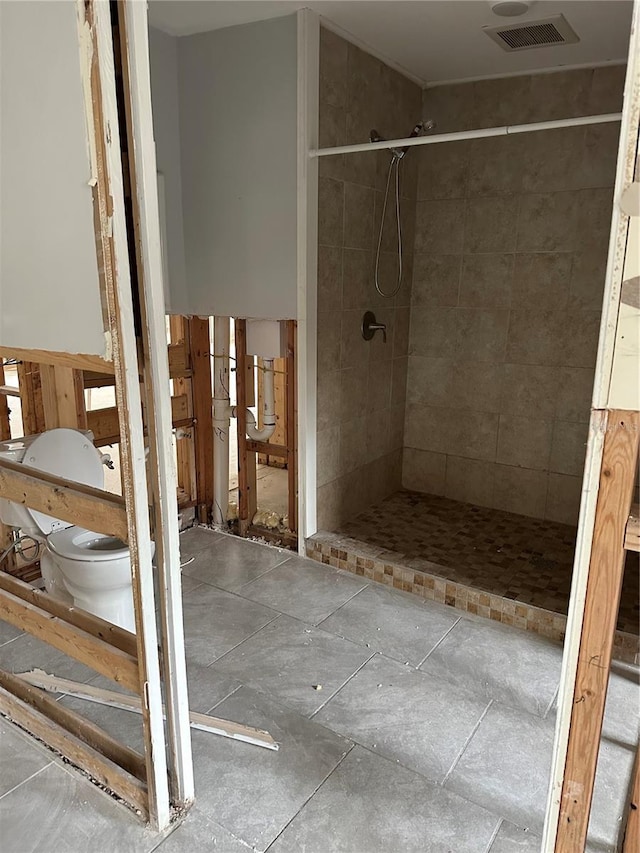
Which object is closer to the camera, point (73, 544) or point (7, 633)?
point (73, 544)

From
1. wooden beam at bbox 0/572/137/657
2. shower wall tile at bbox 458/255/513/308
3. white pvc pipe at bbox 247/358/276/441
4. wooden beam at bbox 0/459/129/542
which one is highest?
shower wall tile at bbox 458/255/513/308

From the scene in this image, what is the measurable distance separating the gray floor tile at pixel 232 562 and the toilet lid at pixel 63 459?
2.59ft

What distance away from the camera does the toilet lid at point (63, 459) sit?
249cm

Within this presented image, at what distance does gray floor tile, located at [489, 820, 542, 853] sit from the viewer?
66.1 inches

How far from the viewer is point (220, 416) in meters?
3.59

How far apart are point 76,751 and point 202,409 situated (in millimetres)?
2045

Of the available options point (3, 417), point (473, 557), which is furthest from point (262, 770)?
point (3, 417)

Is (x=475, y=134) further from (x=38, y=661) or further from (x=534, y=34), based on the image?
(x=38, y=661)

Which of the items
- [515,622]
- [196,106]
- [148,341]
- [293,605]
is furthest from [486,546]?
[196,106]

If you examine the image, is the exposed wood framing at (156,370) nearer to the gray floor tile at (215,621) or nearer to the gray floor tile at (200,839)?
the gray floor tile at (200,839)

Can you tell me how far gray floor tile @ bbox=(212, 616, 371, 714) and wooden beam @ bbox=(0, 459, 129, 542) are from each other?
41.4 inches

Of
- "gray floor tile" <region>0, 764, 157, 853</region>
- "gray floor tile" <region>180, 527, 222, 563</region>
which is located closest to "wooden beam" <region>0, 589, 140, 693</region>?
"gray floor tile" <region>0, 764, 157, 853</region>

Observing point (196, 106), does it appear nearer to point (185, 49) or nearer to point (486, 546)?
point (185, 49)

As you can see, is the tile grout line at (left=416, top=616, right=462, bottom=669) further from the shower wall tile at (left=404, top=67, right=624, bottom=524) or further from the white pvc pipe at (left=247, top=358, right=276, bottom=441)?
the white pvc pipe at (left=247, top=358, right=276, bottom=441)
